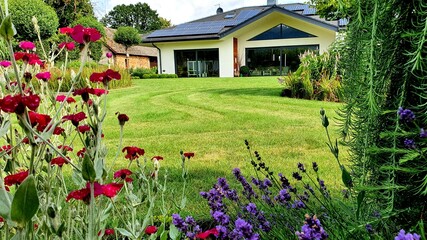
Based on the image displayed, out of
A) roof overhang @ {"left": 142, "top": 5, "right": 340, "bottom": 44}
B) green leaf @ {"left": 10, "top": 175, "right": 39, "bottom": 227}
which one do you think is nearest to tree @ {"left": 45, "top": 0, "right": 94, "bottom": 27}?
roof overhang @ {"left": 142, "top": 5, "right": 340, "bottom": 44}

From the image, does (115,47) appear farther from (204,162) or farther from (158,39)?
(204,162)

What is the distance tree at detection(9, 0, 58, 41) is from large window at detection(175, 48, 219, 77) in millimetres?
10396

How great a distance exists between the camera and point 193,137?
6176mm

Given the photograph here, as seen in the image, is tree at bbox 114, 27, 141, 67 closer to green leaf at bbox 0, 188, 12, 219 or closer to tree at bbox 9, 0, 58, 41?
tree at bbox 9, 0, 58, 41

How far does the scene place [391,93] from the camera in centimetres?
157

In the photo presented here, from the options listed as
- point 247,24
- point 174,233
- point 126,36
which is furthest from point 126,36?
point 174,233

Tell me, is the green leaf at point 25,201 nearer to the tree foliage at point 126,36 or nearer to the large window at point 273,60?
the large window at point 273,60

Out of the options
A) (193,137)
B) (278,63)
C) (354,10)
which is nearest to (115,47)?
(278,63)

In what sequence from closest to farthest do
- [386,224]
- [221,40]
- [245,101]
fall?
[386,224], [245,101], [221,40]

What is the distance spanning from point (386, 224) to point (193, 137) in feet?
15.4

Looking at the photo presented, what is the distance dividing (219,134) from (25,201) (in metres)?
5.61

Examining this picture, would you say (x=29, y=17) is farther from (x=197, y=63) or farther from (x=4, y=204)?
(x=4, y=204)

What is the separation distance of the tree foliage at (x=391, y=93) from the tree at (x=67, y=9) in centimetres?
3241

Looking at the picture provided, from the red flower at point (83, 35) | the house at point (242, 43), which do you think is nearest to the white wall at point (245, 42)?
the house at point (242, 43)
